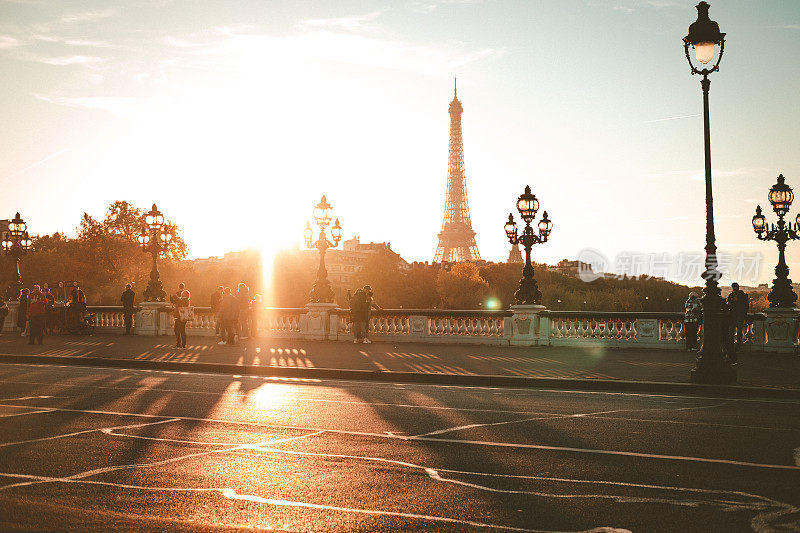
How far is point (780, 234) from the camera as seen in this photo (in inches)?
1013

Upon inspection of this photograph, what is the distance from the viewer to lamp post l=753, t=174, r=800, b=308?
2467 cm

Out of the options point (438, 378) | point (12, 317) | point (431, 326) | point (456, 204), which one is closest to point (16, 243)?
point (12, 317)

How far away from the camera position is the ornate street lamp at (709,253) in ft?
46.6

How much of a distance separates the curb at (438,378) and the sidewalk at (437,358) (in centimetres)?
35

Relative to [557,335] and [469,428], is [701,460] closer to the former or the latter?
[469,428]

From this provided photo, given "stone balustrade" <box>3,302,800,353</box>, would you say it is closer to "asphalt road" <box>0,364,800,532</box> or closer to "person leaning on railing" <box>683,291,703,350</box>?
"person leaning on railing" <box>683,291,703,350</box>

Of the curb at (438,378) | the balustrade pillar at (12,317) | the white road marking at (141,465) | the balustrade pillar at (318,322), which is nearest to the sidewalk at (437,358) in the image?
the curb at (438,378)

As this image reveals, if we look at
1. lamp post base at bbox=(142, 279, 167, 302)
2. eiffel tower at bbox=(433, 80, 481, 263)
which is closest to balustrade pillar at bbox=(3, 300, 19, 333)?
lamp post base at bbox=(142, 279, 167, 302)

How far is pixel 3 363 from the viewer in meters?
19.8

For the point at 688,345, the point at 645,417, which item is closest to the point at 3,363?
the point at 645,417

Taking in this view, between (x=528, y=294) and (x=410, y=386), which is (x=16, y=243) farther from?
(x=410, y=386)

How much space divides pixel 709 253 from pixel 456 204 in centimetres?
10694

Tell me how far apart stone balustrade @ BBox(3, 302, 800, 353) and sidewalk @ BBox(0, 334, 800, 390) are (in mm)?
819

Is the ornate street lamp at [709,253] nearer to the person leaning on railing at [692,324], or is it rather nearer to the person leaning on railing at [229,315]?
the person leaning on railing at [692,324]
